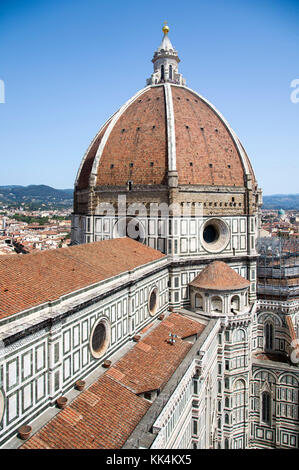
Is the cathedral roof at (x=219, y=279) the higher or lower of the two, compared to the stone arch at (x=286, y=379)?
higher

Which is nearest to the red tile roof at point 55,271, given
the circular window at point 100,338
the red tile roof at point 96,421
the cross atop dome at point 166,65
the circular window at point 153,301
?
the circular window at point 100,338

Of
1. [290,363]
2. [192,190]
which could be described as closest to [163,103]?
[192,190]

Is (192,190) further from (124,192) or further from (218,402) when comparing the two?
(218,402)

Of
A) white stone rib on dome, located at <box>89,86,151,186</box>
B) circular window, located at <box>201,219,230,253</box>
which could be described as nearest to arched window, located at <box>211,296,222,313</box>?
circular window, located at <box>201,219,230,253</box>

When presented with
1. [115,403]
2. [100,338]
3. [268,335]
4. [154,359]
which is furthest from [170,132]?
[115,403]

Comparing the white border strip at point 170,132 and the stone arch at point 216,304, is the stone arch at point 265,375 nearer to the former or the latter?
the stone arch at point 216,304

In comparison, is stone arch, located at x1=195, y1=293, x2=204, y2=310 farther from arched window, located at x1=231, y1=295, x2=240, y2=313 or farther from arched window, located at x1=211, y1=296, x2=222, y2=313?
arched window, located at x1=231, y1=295, x2=240, y2=313

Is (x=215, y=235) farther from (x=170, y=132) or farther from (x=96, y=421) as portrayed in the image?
(x=96, y=421)
